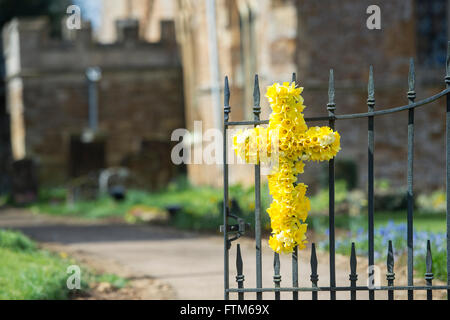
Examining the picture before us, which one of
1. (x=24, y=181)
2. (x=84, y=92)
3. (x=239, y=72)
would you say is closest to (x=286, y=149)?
(x=239, y=72)

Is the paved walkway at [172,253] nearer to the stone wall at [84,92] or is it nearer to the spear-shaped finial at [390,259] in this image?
the spear-shaped finial at [390,259]

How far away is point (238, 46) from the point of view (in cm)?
1683

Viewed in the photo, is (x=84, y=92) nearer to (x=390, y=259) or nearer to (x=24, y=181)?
(x=24, y=181)

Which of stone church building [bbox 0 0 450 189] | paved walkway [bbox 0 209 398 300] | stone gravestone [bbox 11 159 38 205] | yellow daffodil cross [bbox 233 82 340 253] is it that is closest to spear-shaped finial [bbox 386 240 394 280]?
yellow daffodil cross [bbox 233 82 340 253]

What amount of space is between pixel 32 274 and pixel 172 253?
2.61m

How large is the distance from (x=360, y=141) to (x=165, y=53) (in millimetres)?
8053

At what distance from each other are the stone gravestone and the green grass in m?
9.10

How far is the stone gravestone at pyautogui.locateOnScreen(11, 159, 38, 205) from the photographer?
57.3 feet

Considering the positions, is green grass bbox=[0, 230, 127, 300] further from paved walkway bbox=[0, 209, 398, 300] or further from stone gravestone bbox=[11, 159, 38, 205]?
stone gravestone bbox=[11, 159, 38, 205]

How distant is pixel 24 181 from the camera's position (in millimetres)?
17688

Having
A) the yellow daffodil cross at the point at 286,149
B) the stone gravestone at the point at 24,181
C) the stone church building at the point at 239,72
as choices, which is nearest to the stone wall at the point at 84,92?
the stone church building at the point at 239,72

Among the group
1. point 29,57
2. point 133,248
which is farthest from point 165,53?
point 133,248

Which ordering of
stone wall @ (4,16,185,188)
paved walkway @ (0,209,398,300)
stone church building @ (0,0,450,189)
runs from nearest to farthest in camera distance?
paved walkway @ (0,209,398,300), stone church building @ (0,0,450,189), stone wall @ (4,16,185,188)
